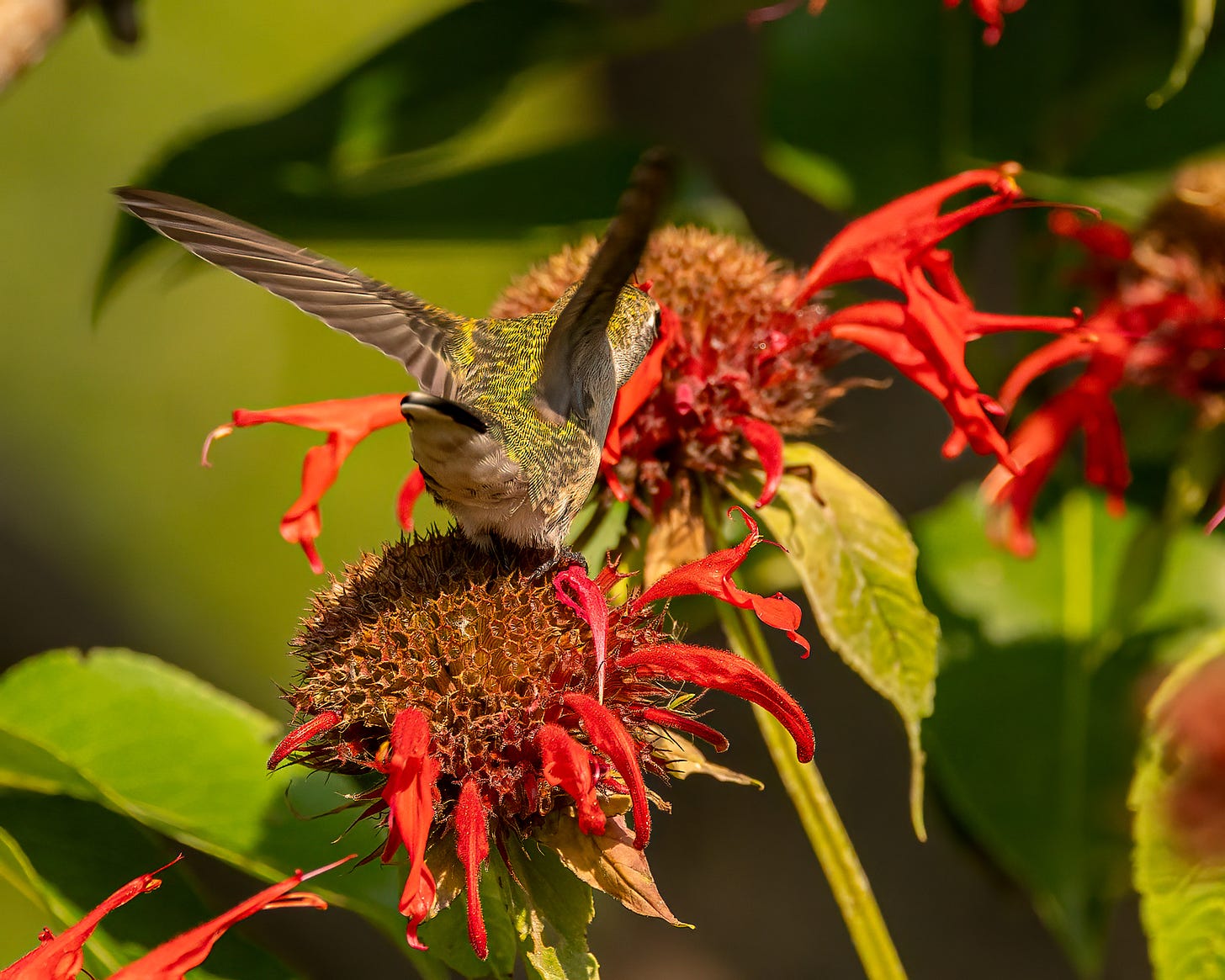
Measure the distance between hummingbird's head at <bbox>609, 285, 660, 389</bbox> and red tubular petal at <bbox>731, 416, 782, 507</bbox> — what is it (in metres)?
0.08

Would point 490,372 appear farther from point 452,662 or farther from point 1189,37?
point 1189,37

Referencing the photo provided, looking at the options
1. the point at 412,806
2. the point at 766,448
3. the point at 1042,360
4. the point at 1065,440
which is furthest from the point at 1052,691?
the point at 412,806

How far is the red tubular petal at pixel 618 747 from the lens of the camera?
2.18 ft

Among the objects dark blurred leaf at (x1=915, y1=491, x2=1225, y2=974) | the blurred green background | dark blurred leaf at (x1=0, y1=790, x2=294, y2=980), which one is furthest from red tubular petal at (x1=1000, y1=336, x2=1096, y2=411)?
dark blurred leaf at (x1=0, y1=790, x2=294, y2=980)

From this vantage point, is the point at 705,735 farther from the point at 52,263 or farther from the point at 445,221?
the point at 52,263

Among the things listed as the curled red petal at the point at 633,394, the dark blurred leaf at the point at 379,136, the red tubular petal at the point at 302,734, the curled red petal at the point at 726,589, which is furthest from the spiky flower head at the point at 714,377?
the dark blurred leaf at the point at 379,136

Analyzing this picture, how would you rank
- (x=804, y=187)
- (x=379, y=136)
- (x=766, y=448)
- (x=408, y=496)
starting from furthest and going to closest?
(x=379, y=136) < (x=804, y=187) < (x=408, y=496) < (x=766, y=448)

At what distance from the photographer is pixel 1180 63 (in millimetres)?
878

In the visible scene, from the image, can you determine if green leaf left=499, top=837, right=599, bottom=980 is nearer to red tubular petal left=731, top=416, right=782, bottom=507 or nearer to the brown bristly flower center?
the brown bristly flower center

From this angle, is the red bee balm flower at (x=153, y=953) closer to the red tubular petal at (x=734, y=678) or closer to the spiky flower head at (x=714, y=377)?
the red tubular petal at (x=734, y=678)

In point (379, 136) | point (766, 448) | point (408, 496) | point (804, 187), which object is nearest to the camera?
point (766, 448)

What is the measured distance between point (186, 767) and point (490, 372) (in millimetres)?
328

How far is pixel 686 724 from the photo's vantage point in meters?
0.75

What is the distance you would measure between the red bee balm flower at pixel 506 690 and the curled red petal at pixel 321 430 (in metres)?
0.07
